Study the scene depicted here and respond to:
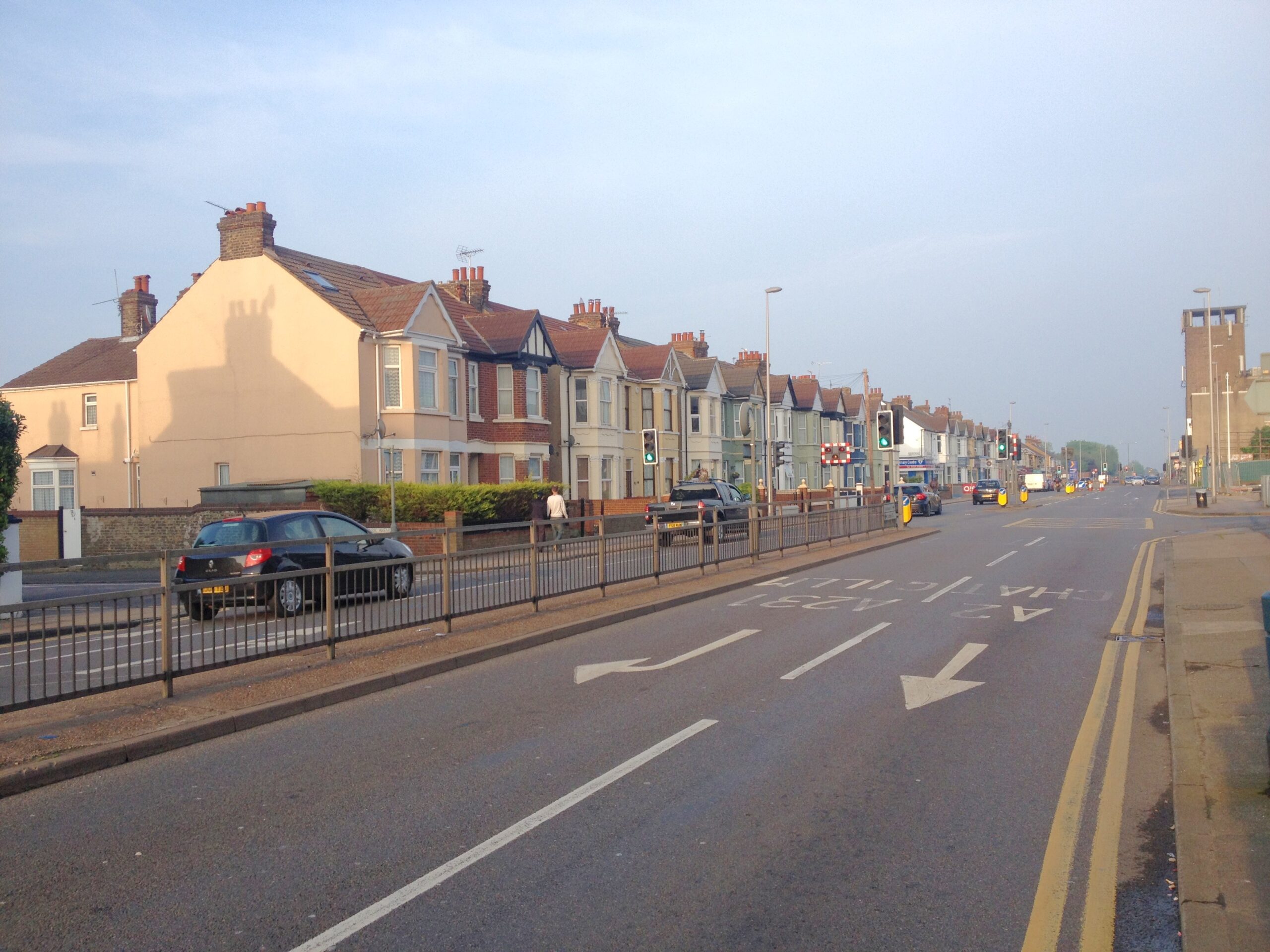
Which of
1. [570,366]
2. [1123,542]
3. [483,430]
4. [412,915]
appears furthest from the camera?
[570,366]

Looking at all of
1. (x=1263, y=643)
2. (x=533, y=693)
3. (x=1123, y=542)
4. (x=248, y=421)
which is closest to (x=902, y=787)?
(x=533, y=693)

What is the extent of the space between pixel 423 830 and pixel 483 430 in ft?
103

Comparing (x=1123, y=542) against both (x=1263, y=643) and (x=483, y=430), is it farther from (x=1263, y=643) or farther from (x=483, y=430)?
(x=483, y=430)

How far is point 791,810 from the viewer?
604 cm

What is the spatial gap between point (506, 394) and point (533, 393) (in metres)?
1.17

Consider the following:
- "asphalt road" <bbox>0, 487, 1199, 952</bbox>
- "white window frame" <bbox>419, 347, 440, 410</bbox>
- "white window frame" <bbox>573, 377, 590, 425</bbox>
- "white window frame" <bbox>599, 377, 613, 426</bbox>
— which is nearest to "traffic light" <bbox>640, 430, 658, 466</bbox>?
"white window frame" <bbox>419, 347, 440, 410</bbox>

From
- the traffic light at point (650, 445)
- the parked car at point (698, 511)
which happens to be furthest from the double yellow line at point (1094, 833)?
the traffic light at point (650, 445)

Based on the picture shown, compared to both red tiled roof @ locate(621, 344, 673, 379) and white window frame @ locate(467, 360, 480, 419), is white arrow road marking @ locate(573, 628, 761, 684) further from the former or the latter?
red tiled roof @ locate(621, 344, 673, 379)

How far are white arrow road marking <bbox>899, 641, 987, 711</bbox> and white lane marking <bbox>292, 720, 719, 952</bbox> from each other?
8.12ft

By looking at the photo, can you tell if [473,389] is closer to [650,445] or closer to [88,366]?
[650,445]

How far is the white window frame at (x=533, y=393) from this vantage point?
37750 millimetres

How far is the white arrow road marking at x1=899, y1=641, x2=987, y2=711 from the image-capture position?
352 inches

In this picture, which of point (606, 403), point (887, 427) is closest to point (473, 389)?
point (606, 403)

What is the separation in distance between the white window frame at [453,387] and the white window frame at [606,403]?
9.03m
